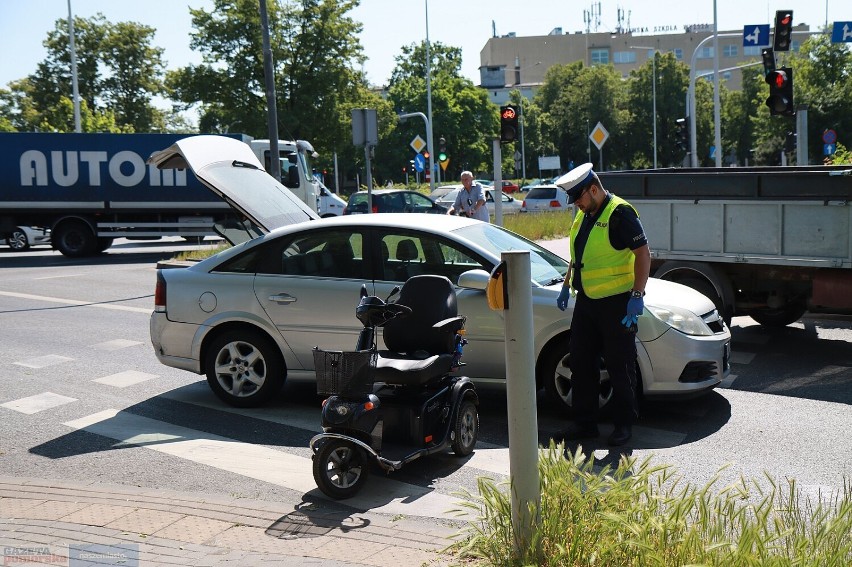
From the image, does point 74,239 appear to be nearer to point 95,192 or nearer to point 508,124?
point 95,192

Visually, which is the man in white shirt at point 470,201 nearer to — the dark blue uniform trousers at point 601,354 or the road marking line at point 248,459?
the road marking line at point 248,459

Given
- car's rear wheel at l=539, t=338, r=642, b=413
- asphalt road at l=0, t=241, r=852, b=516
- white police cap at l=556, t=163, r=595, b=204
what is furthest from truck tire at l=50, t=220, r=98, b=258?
white police cap at l=556, t=163, r=595, b=204

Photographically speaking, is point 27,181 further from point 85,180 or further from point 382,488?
point 382,488

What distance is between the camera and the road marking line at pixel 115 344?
10602mm

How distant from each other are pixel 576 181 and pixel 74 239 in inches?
864

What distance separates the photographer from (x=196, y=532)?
16.5 feet

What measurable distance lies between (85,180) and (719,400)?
71.0 feet

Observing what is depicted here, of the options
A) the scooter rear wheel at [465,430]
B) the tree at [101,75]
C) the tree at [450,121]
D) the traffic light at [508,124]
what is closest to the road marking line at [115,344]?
the scooter rear wheel at [465,430]

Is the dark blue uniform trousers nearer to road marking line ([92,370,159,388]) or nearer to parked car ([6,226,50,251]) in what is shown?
road marking line ([92,370,159,388])

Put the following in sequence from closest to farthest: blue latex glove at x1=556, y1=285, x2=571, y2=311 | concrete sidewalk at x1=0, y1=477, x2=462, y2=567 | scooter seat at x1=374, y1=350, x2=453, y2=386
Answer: concrete sidewalk at x1=0, y1=477, x2=462, y2=567
scooter seat at x1=374, y1=350, x2=453, y2=386
blue latex glove at x1=556, y1=285, x2=571, y2=311

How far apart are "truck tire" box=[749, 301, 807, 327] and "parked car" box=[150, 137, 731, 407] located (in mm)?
3398

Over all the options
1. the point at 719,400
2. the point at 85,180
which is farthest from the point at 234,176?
the point at 85,180

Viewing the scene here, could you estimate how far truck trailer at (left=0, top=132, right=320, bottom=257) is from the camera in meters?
25.8

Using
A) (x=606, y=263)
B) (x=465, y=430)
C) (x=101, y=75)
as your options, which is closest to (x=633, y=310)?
(x=606, y=263)
